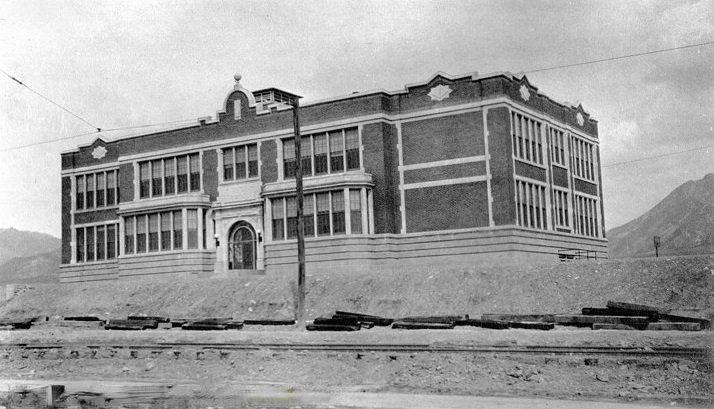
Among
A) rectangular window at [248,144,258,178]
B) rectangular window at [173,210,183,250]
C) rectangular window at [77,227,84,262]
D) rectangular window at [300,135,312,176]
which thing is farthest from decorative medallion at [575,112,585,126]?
rectangular window at [77,227,84,262]

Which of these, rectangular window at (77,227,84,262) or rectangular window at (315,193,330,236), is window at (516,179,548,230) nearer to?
rectangular window at (315,193,330,236)

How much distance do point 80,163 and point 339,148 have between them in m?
20.4

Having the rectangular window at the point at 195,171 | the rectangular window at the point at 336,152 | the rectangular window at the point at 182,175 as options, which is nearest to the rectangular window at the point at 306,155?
the rectangular window at the point at 336,152

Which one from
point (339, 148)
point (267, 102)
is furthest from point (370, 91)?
point (267, 102)

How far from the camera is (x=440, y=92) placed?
34.7m

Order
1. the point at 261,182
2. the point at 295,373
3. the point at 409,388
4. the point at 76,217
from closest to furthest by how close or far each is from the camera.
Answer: the point at 409,388 → the point at 295,373 → the point at 261,182 → the point at 76,217

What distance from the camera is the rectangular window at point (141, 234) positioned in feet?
137

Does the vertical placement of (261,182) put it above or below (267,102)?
below

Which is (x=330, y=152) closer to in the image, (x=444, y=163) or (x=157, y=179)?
(x=444, y=163)

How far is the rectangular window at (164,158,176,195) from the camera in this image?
41750 millimetres

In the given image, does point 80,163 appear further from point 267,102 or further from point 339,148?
point 339,148

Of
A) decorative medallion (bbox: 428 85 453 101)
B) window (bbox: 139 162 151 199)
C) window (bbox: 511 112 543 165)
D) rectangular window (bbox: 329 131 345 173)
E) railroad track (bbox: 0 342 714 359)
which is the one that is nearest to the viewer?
railroad track (bbox: 0 342 714 359)

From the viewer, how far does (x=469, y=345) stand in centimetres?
1731

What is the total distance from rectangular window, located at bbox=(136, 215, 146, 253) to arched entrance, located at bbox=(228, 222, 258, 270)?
543 centimetres
